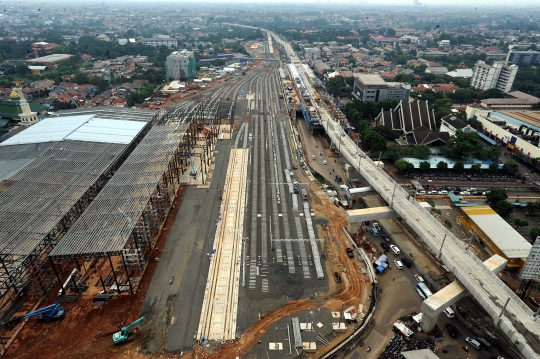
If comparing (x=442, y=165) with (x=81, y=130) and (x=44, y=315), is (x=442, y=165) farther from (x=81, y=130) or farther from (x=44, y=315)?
(x=81, y=130)

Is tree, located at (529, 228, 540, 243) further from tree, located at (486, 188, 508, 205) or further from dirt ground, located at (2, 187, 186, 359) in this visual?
dirt ground, located at (2, 187, 186, 359)

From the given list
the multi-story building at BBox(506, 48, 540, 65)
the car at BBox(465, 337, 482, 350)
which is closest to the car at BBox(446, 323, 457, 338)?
the car at BBox(465, 337, 482, 350)

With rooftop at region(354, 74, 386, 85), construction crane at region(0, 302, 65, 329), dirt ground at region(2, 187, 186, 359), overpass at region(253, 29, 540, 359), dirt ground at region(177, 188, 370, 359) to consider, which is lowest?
dirt ground at region(177, 188, 370, 359)

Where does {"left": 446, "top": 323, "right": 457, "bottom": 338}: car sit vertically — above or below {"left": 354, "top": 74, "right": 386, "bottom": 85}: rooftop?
below

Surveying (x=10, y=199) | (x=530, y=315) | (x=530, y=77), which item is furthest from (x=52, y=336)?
(x=530, y=77)

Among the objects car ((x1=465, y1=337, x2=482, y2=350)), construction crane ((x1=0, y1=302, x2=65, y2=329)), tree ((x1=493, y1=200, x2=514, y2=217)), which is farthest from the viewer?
tree ((x1=493, y1=200, x2=514, y2=217))

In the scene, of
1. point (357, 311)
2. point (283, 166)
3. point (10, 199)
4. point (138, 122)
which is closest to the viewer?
point (357, 311)

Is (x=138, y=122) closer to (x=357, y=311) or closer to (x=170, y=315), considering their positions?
(x=170, y=315)
